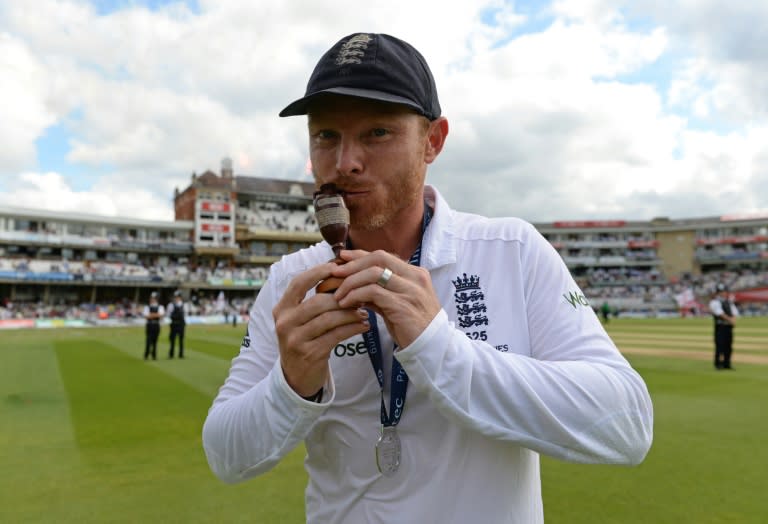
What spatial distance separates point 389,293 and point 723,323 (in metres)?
14.0

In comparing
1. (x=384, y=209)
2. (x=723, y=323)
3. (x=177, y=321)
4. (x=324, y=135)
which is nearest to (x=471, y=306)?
(x=384, y=209)

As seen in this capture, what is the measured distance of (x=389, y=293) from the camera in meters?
1.20

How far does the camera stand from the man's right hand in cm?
123

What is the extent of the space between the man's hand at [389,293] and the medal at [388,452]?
462 millimetres

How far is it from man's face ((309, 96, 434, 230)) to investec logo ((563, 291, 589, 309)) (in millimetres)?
575

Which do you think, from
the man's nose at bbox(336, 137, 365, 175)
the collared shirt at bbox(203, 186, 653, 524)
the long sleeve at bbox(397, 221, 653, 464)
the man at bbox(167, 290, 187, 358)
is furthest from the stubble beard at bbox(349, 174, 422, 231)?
the man at bbox(167, 290, 187, 358)

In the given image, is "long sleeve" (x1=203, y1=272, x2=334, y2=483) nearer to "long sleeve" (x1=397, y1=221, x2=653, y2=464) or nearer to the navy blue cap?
"long sleeve" (x1=397, y1=221, x2=653, y2=464)

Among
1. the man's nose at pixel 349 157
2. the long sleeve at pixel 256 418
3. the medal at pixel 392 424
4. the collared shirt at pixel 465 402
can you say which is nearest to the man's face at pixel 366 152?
the man's nose at pixel 349 157

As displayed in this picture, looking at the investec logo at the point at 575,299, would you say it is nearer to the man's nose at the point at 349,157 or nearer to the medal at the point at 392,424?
the medal at the point at 392,424

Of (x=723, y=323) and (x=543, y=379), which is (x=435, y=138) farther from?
(x=723, y=323)

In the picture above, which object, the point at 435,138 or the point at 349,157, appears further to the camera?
the point at 435,138

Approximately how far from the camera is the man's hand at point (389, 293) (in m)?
1.19

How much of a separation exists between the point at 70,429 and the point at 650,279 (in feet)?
260

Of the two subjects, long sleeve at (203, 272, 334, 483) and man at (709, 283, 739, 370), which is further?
man at (709, 283, 739, 370)
